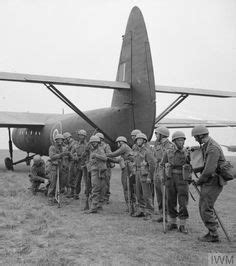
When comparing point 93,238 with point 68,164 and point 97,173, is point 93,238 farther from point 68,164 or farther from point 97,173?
point 68,164

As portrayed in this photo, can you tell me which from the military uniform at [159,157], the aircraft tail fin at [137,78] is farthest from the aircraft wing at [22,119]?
the military uniform at [159,157]

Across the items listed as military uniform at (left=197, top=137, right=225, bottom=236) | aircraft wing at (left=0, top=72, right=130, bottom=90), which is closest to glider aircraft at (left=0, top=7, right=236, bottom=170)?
aircraft wing at (left=0, top=72, right=130, bottom=90)

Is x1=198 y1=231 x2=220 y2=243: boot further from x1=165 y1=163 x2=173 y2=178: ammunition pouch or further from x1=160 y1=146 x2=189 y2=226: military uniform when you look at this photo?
x1=165 y1=163 x2=173 y2=178: ammunition pouch

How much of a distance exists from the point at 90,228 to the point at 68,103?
694 centimetres

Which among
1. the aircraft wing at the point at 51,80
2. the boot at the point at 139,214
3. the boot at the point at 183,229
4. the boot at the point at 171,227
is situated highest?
the aircraft wing at the point at 51,80

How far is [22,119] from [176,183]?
18473mm

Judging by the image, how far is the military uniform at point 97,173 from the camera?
8.66 m

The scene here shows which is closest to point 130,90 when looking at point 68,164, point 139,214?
point 68,164

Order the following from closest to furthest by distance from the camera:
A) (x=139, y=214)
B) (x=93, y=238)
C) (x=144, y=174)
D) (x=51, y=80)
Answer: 1. (x=93, y=238)
2. (x=144, y=174)
3. (x=139, y=214)
4. (x=51, y=80)

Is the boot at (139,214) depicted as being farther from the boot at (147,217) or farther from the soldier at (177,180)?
the soldier at (177,180)

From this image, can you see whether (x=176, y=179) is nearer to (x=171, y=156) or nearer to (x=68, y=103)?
(x=171, y=156)

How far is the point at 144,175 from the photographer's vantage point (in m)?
8.02

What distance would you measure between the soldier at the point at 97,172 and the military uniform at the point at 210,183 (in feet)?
11.1

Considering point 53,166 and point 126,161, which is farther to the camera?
point 53,166
